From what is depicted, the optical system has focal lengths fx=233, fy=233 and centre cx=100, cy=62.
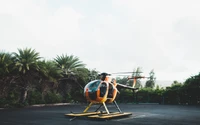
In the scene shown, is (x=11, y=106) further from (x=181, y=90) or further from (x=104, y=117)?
(x=181, y=90)

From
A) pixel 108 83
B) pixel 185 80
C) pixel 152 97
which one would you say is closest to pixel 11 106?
pixel 108 83

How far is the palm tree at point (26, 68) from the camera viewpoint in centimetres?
2263

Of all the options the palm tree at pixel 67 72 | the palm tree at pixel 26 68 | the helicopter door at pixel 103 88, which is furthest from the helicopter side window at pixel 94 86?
the palm tree at pixel 67 72

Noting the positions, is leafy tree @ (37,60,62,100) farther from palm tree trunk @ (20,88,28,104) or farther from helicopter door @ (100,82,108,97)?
helicopter door @ (100,82,108,97)

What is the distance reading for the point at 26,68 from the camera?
22391mm

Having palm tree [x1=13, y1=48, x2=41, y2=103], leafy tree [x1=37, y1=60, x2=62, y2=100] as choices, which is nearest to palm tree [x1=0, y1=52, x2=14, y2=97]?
palm tree [x1=13, y1=48, x2=41, y2=103]

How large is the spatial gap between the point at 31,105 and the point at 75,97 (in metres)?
8.66

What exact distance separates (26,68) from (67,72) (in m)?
8.03

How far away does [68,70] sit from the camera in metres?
30.0

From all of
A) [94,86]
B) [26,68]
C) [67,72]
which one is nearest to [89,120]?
[94,86]

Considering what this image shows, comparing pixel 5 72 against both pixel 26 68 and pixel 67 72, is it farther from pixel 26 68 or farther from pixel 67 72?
pixel 67 72

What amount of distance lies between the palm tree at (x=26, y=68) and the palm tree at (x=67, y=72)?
19.7 ft

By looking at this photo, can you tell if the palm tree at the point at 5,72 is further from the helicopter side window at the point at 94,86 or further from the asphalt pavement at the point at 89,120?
the helicopter side window at the point at 94,86

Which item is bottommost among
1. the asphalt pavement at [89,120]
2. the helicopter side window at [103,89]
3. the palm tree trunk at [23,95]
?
the asphalt pavement at [89,120]
